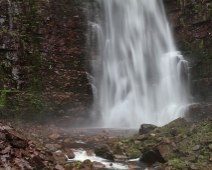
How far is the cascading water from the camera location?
51.6ft

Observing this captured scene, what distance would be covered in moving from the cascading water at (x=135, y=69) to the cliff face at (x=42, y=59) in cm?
135

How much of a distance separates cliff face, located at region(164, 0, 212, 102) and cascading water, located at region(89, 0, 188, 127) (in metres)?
0.63

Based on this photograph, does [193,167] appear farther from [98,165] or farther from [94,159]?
[94,159]

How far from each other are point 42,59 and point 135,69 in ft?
21.4

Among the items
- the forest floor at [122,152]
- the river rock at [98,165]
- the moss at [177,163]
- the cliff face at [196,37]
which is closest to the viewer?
the forest floor at [122,152]

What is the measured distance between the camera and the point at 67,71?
14.8 m

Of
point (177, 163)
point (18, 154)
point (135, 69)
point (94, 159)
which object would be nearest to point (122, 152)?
point (94, 159)

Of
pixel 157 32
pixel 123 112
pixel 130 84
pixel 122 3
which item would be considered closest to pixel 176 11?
pixel 157 32

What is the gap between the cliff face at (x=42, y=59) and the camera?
13414 millimetres

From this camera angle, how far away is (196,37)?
60.4ft

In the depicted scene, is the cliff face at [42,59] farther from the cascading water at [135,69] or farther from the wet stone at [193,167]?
the wet stone at [193,167]

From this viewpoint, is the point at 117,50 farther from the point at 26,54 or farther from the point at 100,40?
the point at 26,54

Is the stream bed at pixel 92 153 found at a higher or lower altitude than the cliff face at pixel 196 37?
lower

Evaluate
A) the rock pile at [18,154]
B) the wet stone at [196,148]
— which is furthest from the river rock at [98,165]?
the wet stone at [196,148]
